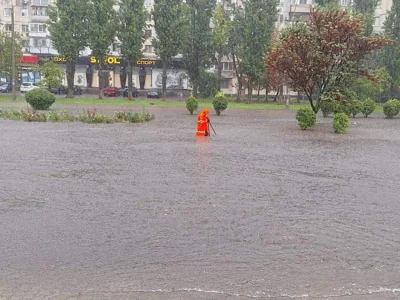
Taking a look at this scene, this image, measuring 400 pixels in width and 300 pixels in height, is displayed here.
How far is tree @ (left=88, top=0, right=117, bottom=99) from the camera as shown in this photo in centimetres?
4900

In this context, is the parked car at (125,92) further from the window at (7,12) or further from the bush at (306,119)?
the bush at (306,119)

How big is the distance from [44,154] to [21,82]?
57.2 m

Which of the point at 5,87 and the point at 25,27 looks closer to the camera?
the point at 5,87

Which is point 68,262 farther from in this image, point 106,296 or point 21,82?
point 21,82

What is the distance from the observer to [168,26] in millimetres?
51000

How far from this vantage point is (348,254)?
5957mm

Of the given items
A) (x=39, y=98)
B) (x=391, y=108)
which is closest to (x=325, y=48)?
(x=391, y=108)

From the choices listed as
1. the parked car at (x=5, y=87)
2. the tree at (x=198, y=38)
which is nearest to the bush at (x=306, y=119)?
the tree at (x=198, y=38)

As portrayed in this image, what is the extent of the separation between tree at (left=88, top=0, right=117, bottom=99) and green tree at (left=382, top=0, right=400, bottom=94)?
99.3 ft

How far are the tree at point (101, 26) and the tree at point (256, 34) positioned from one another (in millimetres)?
14023

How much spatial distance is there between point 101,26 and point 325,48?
2974 cm

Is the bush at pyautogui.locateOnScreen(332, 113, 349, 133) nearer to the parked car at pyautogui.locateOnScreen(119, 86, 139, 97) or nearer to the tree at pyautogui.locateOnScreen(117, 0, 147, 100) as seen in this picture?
the tree at pyautogui.locateOnScreen(117, 0, 147, 100)

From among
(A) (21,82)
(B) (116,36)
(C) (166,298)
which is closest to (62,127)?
(C) (166,298)

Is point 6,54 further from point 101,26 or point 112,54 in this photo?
point 112,54
